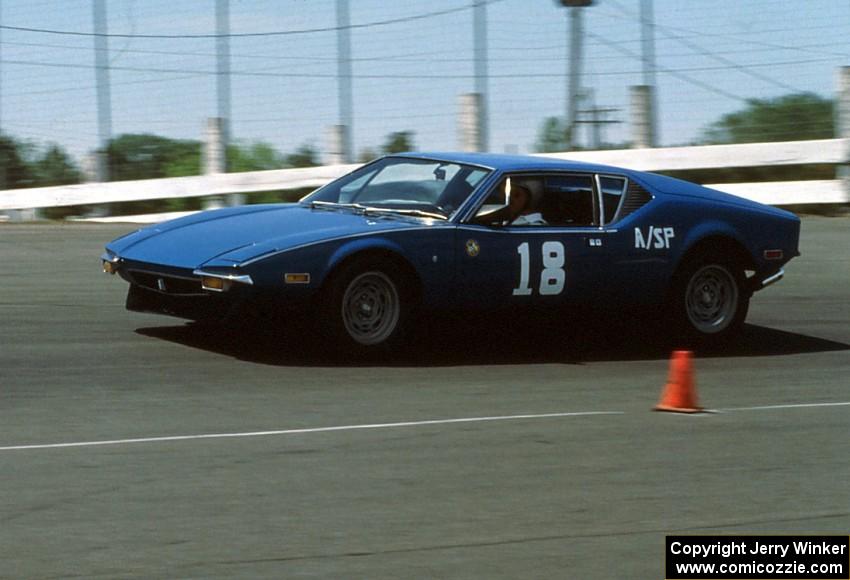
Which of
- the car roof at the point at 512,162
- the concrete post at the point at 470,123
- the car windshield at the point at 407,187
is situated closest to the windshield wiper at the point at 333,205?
the car windshield at the point at 407,187

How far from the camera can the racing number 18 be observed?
9383 mm

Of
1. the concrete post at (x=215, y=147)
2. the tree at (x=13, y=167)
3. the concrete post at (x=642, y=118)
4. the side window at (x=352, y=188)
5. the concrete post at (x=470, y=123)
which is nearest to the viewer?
the side window at (x=352, y=188)

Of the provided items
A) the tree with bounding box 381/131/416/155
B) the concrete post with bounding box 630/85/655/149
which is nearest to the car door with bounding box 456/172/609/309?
the concrete post with bounding box 630/85/655/149

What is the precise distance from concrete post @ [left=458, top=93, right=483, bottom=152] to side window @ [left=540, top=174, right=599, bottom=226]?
35.7 feet

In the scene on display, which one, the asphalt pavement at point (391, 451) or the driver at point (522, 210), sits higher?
the driver at point (522, 210)

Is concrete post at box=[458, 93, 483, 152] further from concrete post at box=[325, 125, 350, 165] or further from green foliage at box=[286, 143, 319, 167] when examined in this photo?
green foliage at box=[286, 143, 319, 167]

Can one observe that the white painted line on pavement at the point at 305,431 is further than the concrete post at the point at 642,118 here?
No

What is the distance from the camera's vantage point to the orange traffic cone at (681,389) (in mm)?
7863

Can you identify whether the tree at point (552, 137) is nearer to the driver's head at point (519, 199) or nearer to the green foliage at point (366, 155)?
the green foliage at point (366, 155)

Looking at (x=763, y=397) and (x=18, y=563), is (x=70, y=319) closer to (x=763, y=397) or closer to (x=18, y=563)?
(x=763, y=397)

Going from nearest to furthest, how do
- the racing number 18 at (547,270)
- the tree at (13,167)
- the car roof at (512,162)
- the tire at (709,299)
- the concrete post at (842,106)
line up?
the racing number 18 at (547,270)
the car roof at (512,162)
the tire at (709,299)
the concrete post at (842,106)
the tree at (13,167)

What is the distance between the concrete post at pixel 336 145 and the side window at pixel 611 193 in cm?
1180

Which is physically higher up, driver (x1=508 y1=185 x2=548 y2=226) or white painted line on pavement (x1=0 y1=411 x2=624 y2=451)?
driver (x1=508 y1=185 x2=548 y2=226)

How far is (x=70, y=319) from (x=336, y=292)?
2442 mm
